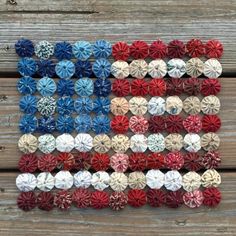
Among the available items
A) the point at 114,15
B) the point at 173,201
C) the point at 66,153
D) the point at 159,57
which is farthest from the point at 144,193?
the point at 114,15

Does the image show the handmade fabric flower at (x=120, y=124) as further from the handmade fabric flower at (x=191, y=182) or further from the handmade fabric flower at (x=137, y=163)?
the handmade fabric flower at (x=191, y=182)

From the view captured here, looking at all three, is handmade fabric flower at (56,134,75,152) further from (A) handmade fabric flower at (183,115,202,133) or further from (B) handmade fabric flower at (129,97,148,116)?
(A) handmade fabric flower at (183,115,202,133)

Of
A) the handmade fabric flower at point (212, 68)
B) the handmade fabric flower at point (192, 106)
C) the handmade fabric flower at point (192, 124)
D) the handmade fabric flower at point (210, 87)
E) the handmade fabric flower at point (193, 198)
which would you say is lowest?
the handmade fabric flower at point (193, 198)

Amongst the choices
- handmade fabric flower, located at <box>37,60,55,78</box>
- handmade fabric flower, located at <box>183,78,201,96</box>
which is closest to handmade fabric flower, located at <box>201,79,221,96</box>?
handmade fabric flower, located at <box>183,78,201,96</box>

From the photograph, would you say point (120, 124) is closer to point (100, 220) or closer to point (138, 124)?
point (138, 124)

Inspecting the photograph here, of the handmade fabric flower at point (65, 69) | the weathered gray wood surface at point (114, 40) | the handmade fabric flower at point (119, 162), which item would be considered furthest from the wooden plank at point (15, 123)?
the handmade fabric flower at point (119, 162)

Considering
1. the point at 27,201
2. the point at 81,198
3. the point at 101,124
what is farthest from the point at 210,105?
the point at 27,201
